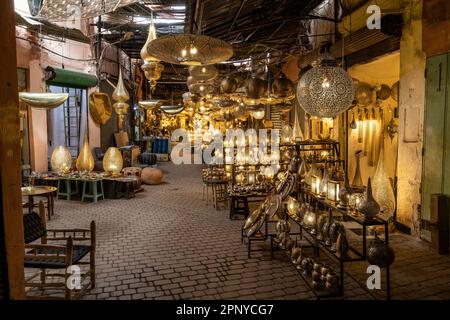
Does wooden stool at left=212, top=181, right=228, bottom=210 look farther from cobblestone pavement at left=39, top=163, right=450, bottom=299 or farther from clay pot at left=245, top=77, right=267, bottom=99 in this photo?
clay pot at left=245, top=77, right=267, bottom=99

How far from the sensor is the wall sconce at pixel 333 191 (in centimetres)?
403

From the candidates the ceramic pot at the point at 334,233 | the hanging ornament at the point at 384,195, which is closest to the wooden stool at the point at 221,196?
the ceramic pot at the point at 334,233

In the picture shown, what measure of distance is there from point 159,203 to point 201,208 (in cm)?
130

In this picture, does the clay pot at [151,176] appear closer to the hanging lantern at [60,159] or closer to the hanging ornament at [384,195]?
the hanging lantern at [60,159]

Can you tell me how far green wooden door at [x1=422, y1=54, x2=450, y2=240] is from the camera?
15.8 ft

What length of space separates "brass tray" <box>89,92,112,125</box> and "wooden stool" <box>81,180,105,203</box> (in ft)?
5.34

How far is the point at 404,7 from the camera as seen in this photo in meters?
5.53

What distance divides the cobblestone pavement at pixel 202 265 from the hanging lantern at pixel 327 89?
76.4 inches

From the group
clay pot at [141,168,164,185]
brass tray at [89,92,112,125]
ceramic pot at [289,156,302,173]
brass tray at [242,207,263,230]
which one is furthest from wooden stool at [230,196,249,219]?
clay pot at [141,168,164,185]

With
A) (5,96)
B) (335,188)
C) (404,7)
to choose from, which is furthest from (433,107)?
(5,96)

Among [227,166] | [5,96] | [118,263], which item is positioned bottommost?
[118,263]

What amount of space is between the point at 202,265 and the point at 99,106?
5834 millimetres

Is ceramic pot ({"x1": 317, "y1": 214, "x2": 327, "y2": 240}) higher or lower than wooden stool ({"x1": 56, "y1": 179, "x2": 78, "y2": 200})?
higher
